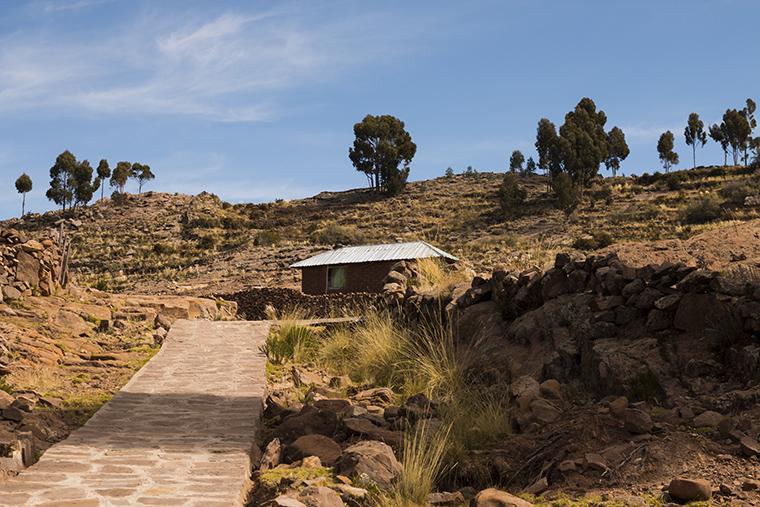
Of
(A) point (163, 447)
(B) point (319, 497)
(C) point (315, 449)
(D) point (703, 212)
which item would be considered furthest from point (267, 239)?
(B) point (319, 497)

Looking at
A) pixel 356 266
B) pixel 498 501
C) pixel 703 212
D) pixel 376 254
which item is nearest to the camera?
pixel 498 501

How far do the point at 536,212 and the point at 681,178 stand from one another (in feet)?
43.6

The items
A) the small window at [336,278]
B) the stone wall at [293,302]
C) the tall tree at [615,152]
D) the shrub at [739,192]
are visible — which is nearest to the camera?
the stone wall at [293,302]

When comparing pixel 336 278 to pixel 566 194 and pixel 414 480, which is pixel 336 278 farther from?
pixel 566 194

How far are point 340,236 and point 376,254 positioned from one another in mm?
24329

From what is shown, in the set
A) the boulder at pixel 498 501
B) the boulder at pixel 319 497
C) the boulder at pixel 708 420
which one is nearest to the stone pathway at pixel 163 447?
the boulder at pixel 319 497

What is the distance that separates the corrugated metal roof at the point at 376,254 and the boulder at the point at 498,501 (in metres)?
21.3

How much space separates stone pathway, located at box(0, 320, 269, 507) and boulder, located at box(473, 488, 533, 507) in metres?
1.59

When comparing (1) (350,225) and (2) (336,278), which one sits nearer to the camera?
(2) (336,278)

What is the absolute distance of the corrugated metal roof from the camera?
85.9 feet

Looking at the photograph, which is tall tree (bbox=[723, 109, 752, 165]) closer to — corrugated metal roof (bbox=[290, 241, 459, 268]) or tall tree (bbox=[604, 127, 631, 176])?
tall tree (bbox=[604, 127, 631, 176])

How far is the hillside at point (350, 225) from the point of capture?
129ft

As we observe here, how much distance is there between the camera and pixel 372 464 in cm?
513

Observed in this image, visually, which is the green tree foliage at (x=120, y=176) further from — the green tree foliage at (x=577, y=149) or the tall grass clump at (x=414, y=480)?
the tall grass clump at (x=414, y=480)
